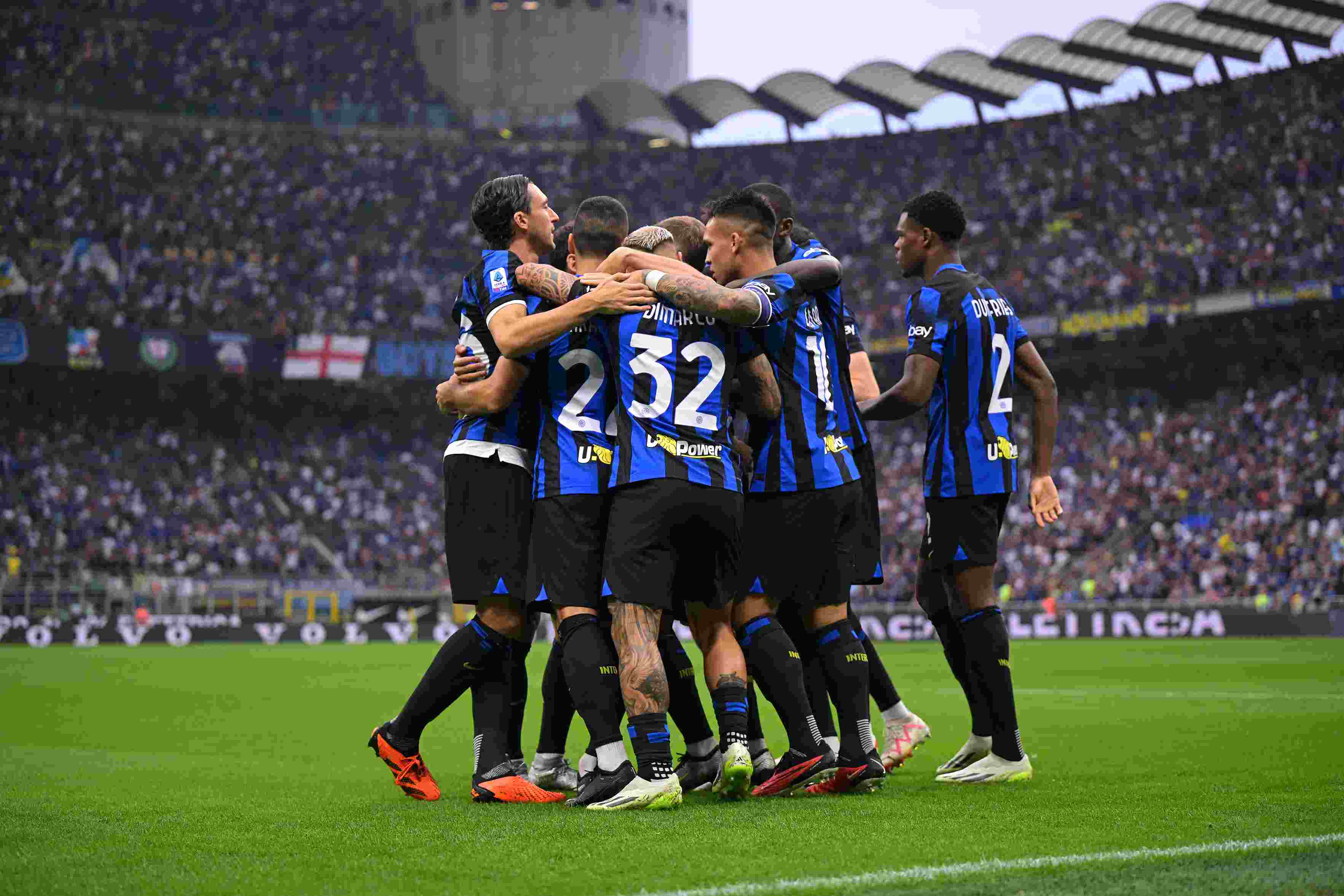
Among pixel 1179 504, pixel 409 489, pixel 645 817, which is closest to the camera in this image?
pixel 645 817

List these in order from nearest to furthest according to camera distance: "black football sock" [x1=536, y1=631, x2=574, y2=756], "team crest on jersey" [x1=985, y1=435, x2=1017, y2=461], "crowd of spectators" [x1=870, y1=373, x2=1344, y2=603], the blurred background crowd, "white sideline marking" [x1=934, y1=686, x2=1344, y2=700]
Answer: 1. "black football sock" [x1=536, y1=631, x2=574, y2=756]
2. "team crest on jersey" [x1=985, y1=435, x2=1017, y2=461]
3. "white sideline marking" [x1=934, y1=686, x2=1344, y2=700]
4. "crowd of spectators" [x1=870, y1=373, x2=1344, y2=603]
5. the blurred background crowd

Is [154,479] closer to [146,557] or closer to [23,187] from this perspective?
[146,557]

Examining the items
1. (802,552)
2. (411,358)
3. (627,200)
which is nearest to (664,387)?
(802,552)

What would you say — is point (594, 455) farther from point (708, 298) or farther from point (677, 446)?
point (708, 298)

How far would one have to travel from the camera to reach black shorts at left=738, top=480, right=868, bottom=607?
598 cm

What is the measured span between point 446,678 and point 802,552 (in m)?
1.66

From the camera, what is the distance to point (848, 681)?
5.87 m

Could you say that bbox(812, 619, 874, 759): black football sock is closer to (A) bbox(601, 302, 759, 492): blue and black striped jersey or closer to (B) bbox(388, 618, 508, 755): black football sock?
(A) bbox(601, 302, 759, 492): blue and black striped jersey

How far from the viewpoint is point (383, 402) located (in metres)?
44.0

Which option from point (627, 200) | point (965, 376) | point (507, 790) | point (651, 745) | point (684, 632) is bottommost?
point (684, 632)

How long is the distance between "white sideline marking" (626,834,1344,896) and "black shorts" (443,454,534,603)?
255cm

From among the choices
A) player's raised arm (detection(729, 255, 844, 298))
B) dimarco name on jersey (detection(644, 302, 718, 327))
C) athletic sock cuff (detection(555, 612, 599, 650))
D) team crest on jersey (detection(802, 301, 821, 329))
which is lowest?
athletic sock cuff (detection(555, 612, 599, 650))

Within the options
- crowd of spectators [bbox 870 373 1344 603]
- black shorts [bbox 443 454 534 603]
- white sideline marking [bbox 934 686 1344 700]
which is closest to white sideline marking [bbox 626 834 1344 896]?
black shorts [bbox 443 454 534 603]

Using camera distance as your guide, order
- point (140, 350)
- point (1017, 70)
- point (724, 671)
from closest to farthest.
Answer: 1. point (724, 671)
2. point (140, 350)
3. point (1017, 70)
